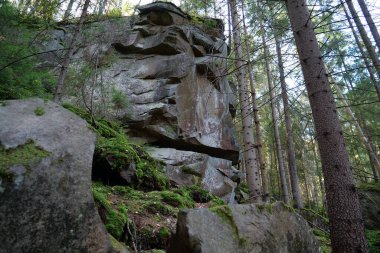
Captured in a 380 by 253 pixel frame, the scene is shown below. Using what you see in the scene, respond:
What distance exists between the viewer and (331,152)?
13.3 feet

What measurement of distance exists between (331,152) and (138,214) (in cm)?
316

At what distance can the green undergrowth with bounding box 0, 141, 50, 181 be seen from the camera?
111 inches

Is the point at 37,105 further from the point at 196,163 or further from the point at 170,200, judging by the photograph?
the point at 196,163

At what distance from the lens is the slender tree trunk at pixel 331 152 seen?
3672 millimetres

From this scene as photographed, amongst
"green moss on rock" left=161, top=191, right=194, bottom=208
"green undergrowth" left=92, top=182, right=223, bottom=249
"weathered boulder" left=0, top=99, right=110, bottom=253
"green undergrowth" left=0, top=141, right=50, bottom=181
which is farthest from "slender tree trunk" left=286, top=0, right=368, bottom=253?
"green undergrowth" left=0, top=141, right=50, bottom=181

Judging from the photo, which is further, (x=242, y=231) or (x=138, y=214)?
(x=138, y=214)

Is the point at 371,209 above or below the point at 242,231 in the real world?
above

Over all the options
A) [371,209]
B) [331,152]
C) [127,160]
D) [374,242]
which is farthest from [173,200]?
[371,209]

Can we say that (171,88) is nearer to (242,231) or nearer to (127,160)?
(127,160)

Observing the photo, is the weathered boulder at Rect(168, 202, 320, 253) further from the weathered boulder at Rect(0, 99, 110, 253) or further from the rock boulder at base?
the rock boulder at base

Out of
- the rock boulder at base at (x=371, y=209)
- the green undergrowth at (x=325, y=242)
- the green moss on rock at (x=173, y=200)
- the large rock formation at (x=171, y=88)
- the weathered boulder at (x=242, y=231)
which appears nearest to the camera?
the weathered boulder at (x=242, y=231)

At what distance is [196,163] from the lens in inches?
448

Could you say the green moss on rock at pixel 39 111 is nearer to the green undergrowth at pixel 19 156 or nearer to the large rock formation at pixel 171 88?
the green undergrowth at pixel 19 156

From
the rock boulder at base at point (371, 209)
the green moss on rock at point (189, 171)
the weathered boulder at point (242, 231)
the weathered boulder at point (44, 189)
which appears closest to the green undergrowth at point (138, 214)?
the weathered boulder at point (44, 189)
